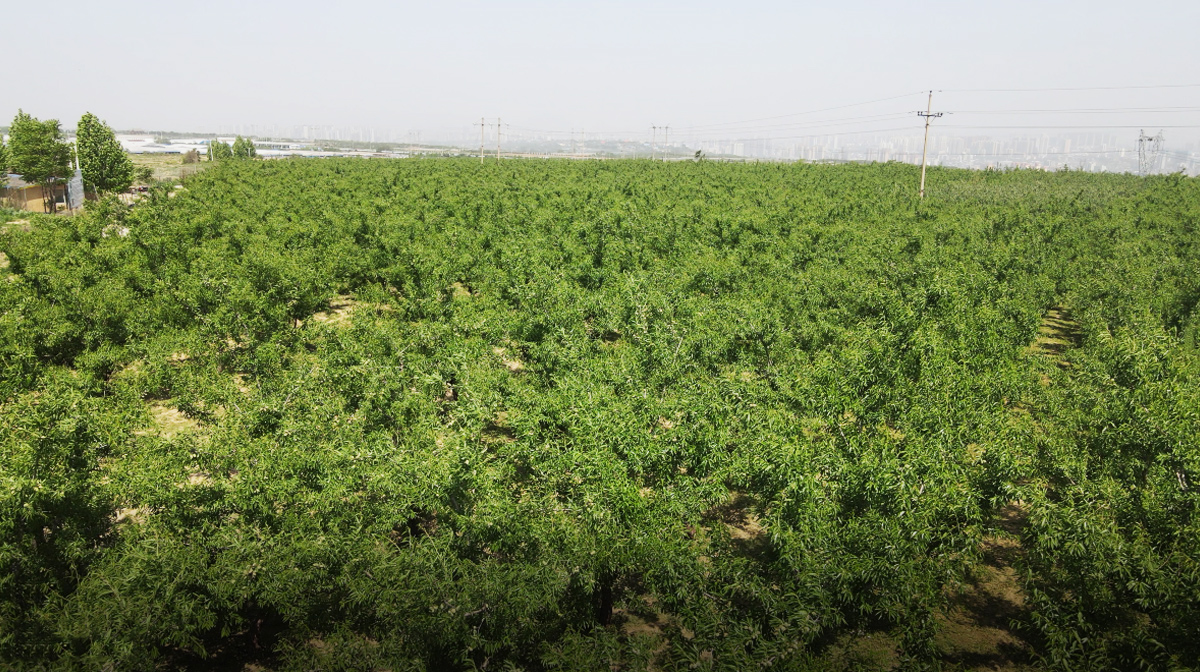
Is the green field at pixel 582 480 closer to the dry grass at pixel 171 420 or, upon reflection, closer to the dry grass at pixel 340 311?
the dry grass at pixel 171 420

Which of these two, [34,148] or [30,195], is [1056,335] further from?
[30,195]

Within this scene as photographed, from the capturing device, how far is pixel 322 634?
13039mm

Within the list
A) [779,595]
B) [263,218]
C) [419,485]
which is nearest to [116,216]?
[263,218]

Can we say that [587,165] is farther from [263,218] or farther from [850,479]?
[850,479]

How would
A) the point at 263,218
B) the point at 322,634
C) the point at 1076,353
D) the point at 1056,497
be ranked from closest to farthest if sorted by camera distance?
the point at 322,634
the point at 1056,497
the point at 1076,353
the point at 263,218

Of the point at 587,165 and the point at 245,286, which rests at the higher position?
the point at 587,165

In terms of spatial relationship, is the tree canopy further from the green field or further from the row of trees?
the green field

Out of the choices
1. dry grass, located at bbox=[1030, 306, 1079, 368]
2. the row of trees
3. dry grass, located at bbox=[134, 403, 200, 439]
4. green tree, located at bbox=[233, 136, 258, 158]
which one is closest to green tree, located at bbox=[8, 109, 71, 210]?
the row of trees

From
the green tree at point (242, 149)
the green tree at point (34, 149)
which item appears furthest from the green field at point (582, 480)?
the green tree at point (242, 149)

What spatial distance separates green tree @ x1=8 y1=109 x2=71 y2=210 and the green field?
166ft

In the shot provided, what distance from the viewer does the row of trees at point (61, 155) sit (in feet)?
224

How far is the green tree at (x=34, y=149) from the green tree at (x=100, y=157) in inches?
97.6

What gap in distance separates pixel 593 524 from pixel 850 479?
567 centimetres

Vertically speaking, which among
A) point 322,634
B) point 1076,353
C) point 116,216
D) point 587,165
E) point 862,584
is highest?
point 587,165
